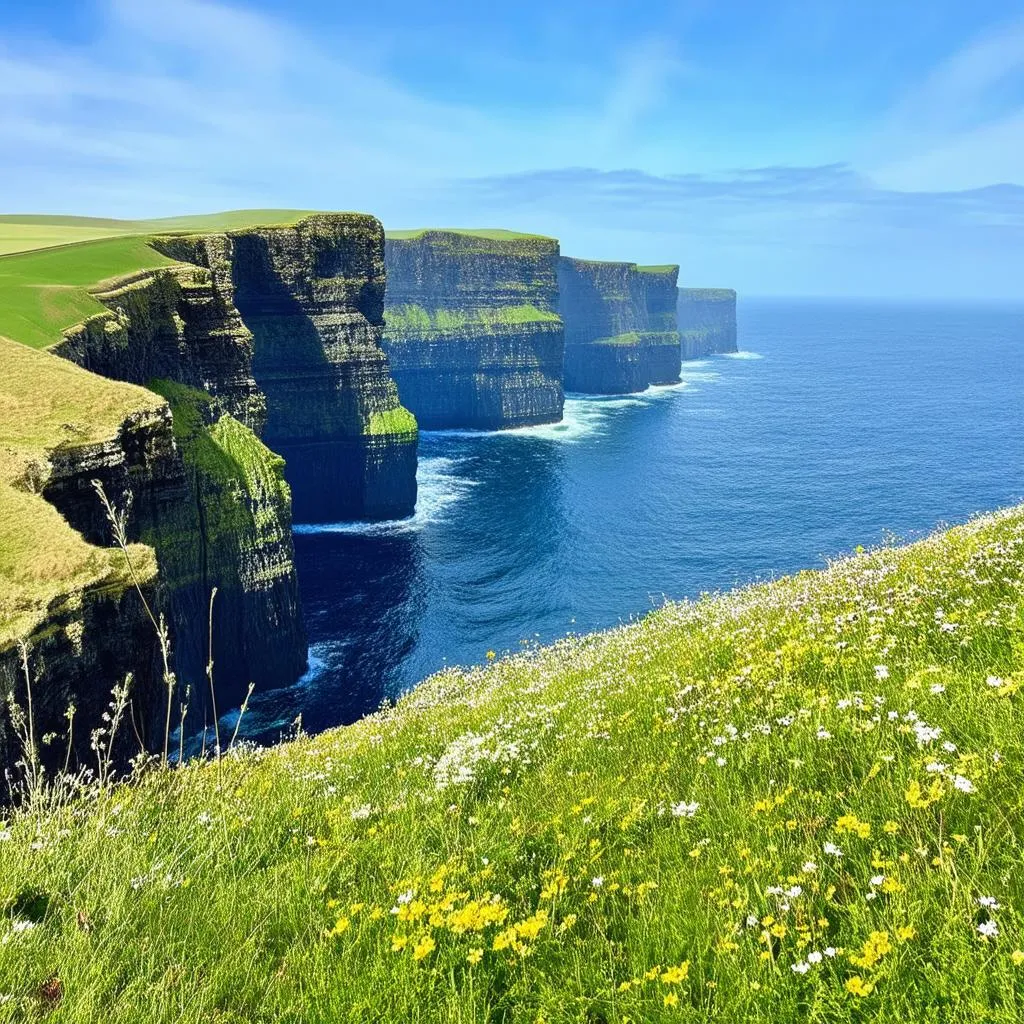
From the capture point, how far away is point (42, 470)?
18.7 meters

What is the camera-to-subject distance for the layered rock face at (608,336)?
156m

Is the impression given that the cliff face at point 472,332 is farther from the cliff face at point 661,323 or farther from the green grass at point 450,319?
the cliff face at point 661,323

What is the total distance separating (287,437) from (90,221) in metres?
65.4

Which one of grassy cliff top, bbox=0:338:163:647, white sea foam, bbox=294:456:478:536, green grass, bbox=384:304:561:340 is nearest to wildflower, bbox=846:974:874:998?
grassy cliff top, bbox=0:338:163:647

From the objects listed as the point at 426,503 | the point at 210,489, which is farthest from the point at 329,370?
the point at 210,489

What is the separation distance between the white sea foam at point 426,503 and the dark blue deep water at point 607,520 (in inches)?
13.9

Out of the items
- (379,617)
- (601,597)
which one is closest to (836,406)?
(601,597)

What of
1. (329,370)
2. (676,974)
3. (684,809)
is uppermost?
(329,370)

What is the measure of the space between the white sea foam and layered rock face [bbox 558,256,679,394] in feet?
231

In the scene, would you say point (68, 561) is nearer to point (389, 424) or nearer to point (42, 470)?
Result: point (42, 470)

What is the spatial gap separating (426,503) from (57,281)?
138 ft

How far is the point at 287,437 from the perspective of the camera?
69.2 metres

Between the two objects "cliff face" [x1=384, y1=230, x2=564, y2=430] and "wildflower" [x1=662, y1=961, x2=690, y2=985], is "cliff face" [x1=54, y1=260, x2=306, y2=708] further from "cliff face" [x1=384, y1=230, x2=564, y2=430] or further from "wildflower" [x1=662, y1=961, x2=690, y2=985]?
"cliff face" [x1=384, y1=230, x2=564, y2=430]

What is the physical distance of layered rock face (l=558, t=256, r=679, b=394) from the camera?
511ft
